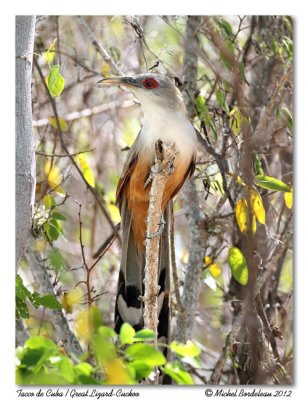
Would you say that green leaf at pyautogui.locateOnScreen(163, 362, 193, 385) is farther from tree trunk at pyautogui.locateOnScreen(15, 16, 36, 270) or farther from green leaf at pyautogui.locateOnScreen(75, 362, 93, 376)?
tree trunk at pyautogui.locateOnScreen(15, 16, 36, 270)

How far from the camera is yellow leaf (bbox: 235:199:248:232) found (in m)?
2.92

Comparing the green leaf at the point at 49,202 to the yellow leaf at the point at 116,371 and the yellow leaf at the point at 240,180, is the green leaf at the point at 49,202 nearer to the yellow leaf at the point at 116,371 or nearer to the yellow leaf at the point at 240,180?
the yellow leaf at the point at 240,180

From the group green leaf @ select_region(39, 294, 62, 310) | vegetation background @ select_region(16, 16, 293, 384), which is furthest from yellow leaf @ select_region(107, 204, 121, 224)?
green leaf @ select_region(39, 294, 62, 310)

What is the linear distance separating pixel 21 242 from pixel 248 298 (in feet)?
3.22

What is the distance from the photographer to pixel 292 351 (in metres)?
2.82

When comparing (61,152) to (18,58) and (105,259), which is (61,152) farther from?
(18,58)

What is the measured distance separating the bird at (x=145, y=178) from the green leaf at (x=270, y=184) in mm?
263

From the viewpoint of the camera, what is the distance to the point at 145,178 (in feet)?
9.07

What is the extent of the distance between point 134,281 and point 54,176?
26.6 inches

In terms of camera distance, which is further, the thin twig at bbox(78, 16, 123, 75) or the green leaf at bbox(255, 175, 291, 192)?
the thin twig at bbox(78, 16, 123, 75)

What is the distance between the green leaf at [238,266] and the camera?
2.87 meters

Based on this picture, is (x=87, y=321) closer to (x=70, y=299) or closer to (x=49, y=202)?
(x=70, y=299)

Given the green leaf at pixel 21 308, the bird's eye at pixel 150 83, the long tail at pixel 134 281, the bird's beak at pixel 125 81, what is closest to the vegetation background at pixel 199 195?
the green leaf at pixel 21 308

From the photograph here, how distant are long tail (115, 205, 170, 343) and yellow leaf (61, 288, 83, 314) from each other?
0.19 metres
